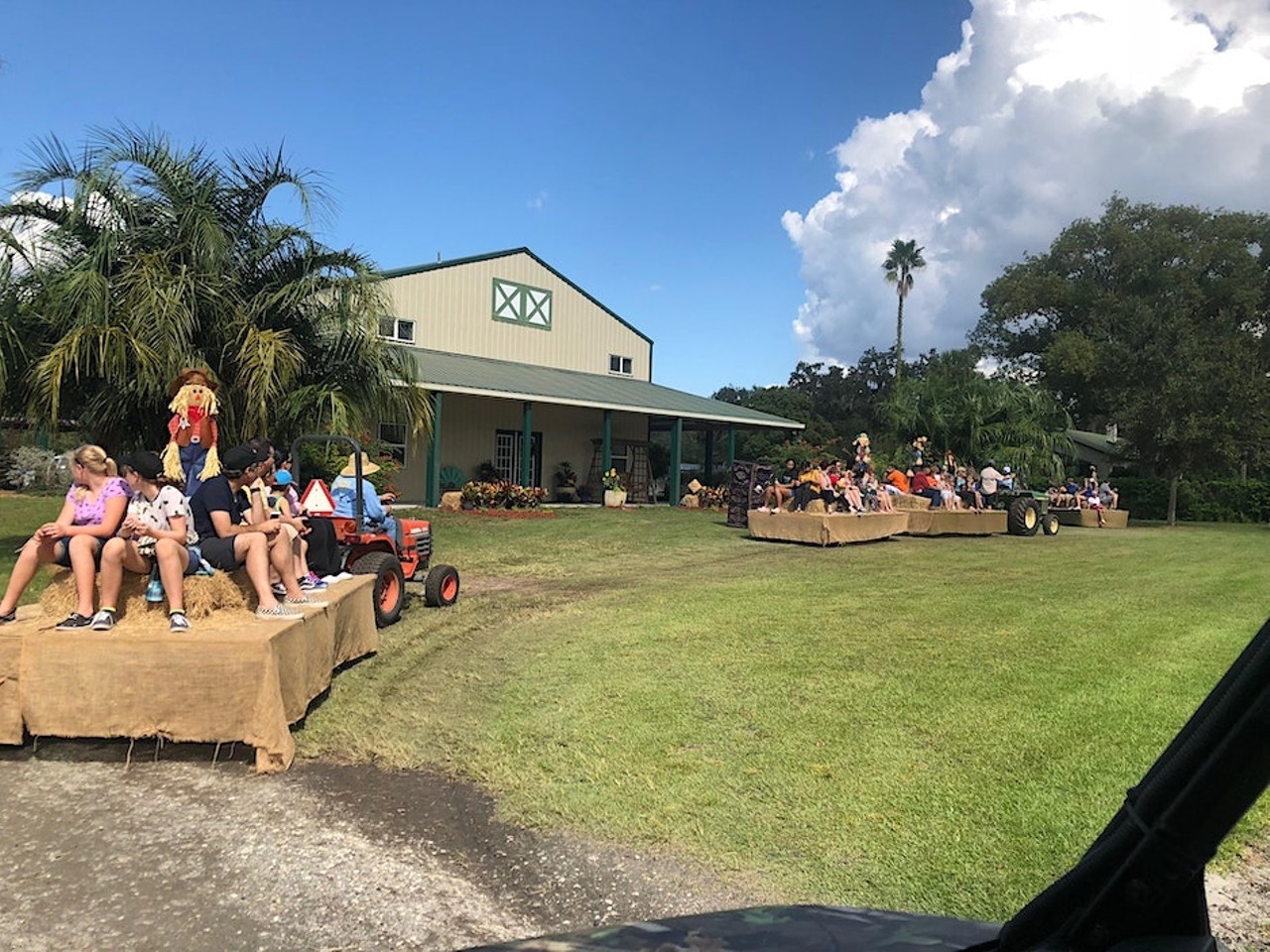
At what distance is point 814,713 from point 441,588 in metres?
4.78

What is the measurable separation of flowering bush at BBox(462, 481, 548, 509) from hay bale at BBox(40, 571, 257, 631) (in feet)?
52.4

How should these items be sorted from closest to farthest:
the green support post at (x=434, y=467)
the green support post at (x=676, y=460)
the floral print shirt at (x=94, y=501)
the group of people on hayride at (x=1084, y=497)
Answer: the floral print shirt at (x=94, y=501)
the green support post at (x=434, y=467)
the group of people on hayride at (x=1084, y=497)
the green support post at (x=676, y=460)

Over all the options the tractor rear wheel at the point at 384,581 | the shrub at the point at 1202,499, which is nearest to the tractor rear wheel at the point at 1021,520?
the shrub at the point at 1202,499

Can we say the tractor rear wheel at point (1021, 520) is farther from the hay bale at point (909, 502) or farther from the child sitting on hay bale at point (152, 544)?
the child sitting on hay bale at point (152, 544)

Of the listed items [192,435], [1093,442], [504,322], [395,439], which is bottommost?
[192,435]

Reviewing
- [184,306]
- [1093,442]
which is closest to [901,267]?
[1093,442]

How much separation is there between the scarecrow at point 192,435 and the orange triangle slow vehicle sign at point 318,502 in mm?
1392

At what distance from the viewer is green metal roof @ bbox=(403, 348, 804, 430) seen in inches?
861

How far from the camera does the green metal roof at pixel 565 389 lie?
21.9 metres

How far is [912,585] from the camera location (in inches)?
439

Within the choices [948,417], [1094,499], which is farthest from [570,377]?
[1094,499]

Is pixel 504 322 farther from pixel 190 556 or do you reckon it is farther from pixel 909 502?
pixel 190 556

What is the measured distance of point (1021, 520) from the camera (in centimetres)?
2109

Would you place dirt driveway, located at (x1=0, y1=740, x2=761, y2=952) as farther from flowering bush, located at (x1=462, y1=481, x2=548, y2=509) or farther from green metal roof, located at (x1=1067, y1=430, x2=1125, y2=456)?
green metal roof, located at (x1=1067, y1=430, x2=1125, y2=456)
